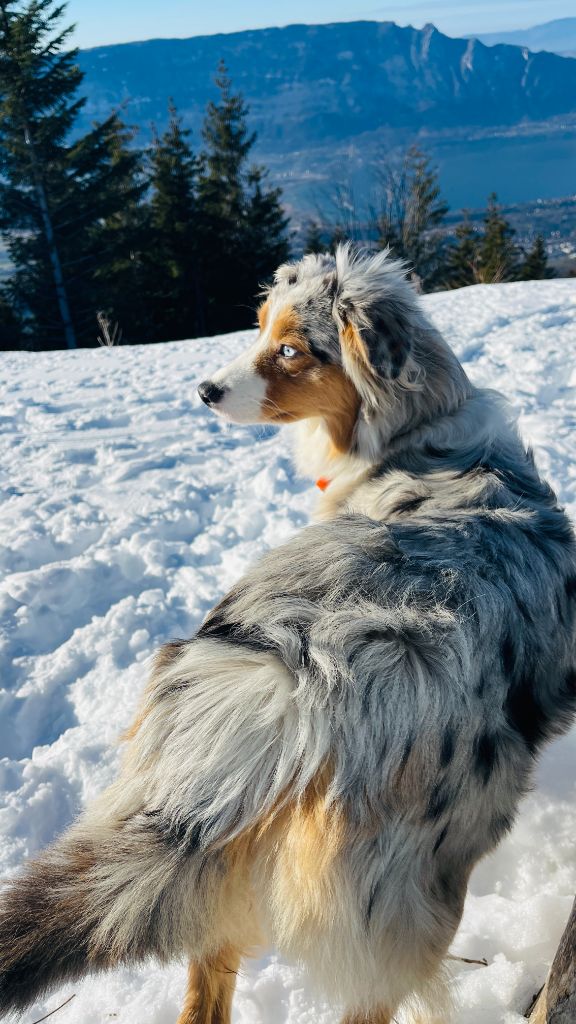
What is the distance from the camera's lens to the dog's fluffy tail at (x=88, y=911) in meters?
1.24

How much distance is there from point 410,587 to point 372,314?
146cm

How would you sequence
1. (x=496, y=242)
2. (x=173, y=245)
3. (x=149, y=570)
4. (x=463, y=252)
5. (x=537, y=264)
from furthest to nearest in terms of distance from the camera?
(x=463, y=252)
(x=537, y=264)
(x=496, y=242)
(x=173, y=245)
(x=149, y=570)

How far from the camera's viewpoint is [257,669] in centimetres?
145

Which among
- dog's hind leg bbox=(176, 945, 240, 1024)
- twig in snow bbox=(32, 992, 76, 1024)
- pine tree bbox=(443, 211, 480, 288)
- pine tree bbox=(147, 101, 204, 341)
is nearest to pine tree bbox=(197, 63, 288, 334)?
pine tree bbox=(147, 101, 204, 341)

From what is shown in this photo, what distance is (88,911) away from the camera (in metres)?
1.29

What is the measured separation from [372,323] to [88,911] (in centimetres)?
220

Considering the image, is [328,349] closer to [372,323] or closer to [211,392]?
[372,323]

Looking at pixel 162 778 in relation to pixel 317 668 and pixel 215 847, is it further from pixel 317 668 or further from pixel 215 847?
pixel 317 668

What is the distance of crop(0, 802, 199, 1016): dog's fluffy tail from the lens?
4.07 feet

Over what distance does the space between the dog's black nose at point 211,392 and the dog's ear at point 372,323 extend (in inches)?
26.0

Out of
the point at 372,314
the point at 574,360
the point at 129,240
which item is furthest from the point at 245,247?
the point at 372,314

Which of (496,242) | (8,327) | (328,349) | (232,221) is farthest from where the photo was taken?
(496,242)

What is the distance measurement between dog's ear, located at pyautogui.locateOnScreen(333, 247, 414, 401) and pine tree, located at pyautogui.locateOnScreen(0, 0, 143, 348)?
71.6ft

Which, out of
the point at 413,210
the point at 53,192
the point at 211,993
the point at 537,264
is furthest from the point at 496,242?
the point at 211,993
